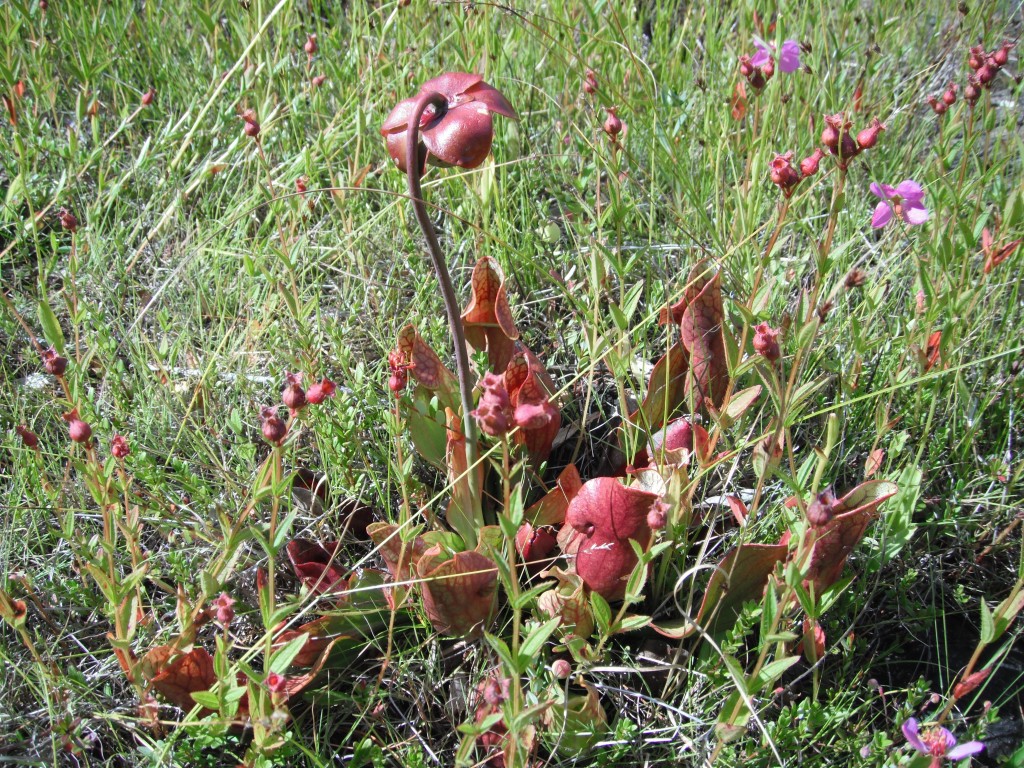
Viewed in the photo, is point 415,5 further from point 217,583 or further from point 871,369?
point 217,583

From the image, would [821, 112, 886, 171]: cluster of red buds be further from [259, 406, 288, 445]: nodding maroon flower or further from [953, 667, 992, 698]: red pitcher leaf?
[259, 406, 288, 445]: nodding maroon flower

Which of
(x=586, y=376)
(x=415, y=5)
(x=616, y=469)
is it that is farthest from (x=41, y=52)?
(x=616, y=469)

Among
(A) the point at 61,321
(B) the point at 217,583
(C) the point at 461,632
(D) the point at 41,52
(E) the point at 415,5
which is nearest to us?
(B) the point at 217,583

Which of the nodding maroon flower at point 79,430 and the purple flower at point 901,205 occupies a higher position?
the nodding maroon flower at point 79,430

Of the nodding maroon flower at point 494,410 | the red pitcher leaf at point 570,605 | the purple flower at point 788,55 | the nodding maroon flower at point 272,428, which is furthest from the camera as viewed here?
the purple flower at point 788,55

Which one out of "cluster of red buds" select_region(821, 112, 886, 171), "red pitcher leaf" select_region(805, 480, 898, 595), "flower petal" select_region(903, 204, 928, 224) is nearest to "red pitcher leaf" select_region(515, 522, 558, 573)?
"red pitcher leaf" select_region(805, 480, 898, 595)

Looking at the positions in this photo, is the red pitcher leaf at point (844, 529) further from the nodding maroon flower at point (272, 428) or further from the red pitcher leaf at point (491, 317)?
the nodding maroon flower at point (272, 428)

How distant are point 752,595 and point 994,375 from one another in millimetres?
918

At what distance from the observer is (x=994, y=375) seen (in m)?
1.92

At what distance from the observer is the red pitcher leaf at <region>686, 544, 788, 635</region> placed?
4.57 feet

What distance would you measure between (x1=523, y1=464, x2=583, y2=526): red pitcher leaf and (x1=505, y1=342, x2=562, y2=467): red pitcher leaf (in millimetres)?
120

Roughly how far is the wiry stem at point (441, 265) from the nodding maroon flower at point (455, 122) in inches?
0.7

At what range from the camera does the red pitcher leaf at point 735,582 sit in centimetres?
139

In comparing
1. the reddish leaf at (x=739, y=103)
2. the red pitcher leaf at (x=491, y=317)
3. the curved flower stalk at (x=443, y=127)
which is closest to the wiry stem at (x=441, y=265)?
the curved flower stalk at (x=443, y=127)
